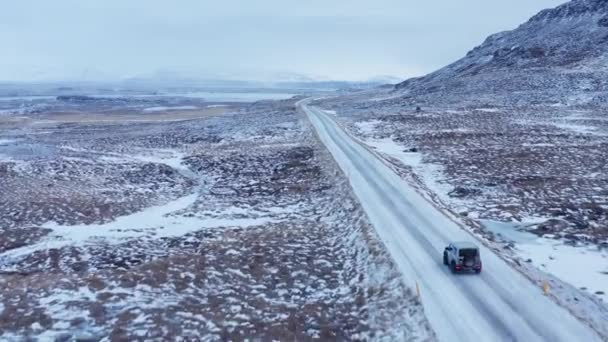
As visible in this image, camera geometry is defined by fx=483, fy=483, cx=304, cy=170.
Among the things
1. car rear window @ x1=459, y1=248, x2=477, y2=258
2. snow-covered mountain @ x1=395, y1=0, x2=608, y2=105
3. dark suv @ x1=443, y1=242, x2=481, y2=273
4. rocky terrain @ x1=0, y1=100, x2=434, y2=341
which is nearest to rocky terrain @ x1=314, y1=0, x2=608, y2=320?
snow-covered mountain @ x1=395, y1=0, x2=608, y2=105

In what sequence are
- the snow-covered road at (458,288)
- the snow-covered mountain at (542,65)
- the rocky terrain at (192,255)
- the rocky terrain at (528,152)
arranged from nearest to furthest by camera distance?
the snow-covered road at (458,288) → the rocky terrain at (192,255) → the rocky terrain at (528,152) → the snow-covered mountain at (542,65)

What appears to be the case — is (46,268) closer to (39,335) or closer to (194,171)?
(39,335)

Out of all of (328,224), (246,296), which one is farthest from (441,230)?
(246,296)

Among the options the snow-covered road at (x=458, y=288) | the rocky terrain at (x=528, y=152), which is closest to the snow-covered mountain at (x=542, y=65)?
the rocky terrain at (x=528, y=152)

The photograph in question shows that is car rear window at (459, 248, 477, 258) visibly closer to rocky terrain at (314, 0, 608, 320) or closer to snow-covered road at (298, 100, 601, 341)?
snow-covered road at (298, 100, 601, 341)

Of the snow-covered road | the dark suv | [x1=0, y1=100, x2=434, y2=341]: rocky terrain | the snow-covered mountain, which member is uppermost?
the snow-covered mountain

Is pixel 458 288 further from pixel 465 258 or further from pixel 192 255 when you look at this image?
pixel 192 255

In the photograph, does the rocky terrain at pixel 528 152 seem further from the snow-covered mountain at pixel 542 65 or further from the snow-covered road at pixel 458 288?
the snow-covered road at pixel 458 288

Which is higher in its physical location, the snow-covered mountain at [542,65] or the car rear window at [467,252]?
the snow-covered mountain at [542,65]
